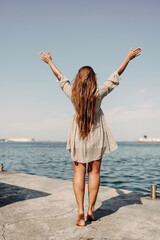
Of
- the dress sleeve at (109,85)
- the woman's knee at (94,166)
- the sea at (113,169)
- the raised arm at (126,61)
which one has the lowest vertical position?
the sea at (113,169)

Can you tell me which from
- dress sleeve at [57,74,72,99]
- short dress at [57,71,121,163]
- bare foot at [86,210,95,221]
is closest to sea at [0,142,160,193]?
bare foot at [86,210,95,221]

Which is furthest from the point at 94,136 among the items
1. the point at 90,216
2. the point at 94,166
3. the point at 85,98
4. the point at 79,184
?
the point at 90,216

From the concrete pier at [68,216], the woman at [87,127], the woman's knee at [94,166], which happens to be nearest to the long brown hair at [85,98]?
the woman at [87,127]

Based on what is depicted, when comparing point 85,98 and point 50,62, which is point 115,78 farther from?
point 50,62

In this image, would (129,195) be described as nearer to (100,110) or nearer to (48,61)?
(100,110)

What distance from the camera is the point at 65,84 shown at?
317 centimetres

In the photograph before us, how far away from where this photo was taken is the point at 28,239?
102 inches

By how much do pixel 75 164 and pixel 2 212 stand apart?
143cm

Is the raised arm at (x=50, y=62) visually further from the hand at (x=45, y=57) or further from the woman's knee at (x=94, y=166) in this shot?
the woman's knee at (x=94, y=166)

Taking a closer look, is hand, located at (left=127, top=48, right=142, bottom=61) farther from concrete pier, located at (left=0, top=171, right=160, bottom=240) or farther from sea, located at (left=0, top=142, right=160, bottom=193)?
sea, located at (left=0, top=142, right=160, bottom=193)

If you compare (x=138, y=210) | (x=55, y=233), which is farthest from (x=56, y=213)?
(x=138, y=210)

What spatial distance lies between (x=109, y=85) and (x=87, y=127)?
640 millimetres

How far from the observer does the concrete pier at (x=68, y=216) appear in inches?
106

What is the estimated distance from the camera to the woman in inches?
117
